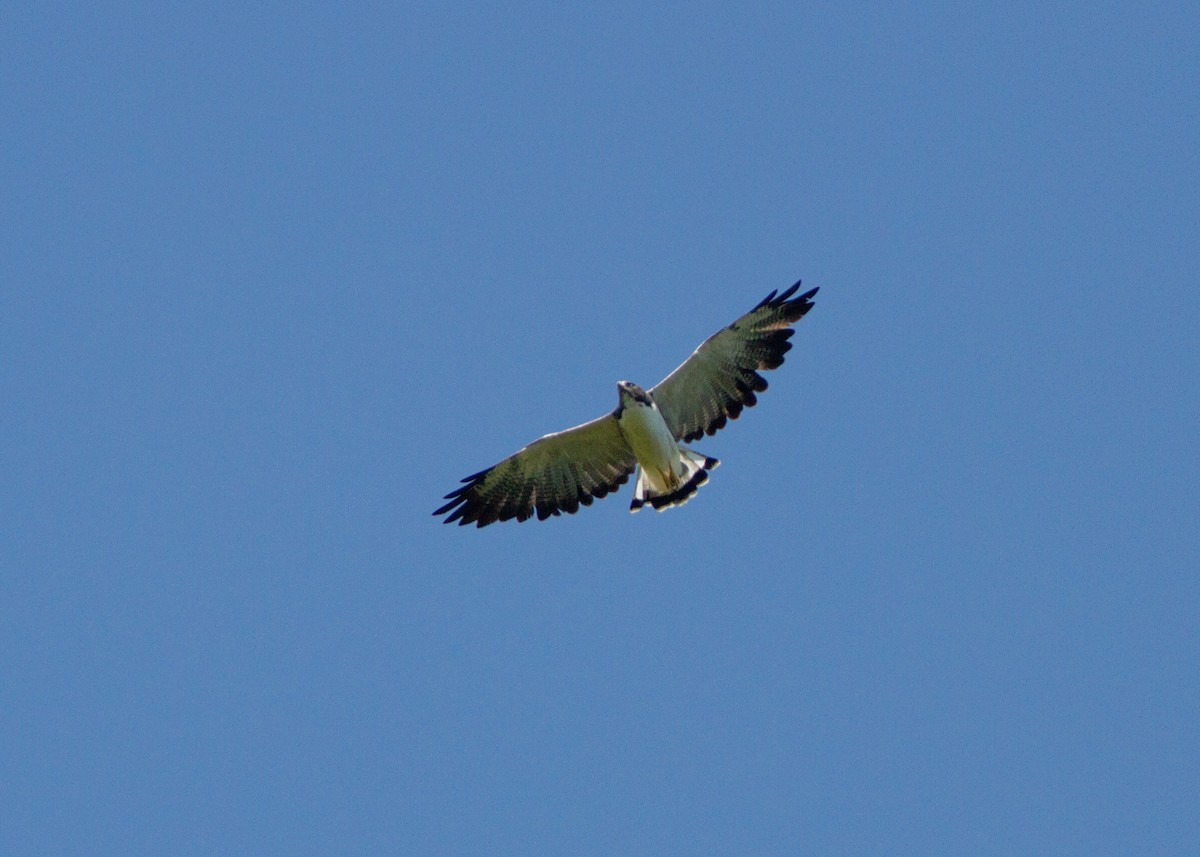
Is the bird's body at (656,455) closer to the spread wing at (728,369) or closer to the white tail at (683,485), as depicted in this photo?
the white tail at (683,485)

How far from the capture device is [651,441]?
19.0 m

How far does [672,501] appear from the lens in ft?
62.6

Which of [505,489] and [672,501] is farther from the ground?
[505,489]

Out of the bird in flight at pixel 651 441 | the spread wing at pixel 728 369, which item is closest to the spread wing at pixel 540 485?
the bird in flight at pixel 651 441

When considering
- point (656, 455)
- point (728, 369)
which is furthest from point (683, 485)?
point (728, 369)

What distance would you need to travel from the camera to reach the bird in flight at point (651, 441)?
62.5ft

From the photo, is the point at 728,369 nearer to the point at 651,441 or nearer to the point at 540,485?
the point at 651,441

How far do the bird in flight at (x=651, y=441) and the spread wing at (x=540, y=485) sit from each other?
0.04 feet

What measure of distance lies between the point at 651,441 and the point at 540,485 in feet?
5.79

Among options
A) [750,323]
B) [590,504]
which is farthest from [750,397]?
[590,504]

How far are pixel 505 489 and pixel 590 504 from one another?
1.01 meters

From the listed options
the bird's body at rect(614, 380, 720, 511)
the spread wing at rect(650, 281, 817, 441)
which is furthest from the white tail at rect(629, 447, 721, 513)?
the spread wing at rect(650, 281, 817, 441)

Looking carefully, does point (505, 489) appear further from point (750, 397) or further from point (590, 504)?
point (750, 397)

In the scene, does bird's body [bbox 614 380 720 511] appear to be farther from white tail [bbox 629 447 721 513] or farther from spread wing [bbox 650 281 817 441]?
spread wing [bbox 650 281 817 441]
